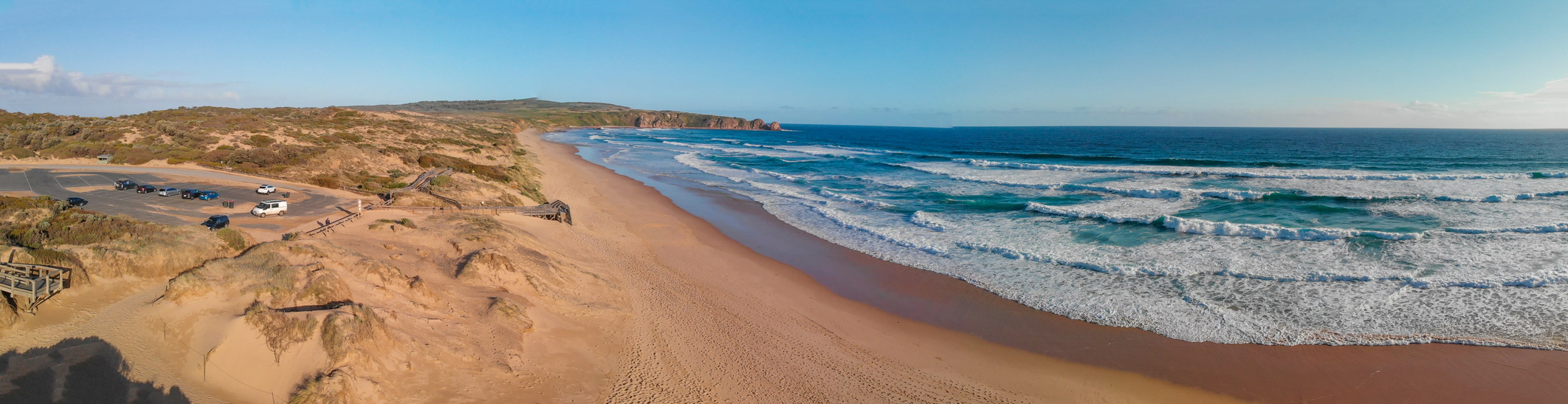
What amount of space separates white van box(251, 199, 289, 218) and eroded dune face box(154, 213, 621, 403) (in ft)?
19.2

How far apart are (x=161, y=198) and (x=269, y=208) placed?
548 centimetres

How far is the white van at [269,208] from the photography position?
62.1 ft

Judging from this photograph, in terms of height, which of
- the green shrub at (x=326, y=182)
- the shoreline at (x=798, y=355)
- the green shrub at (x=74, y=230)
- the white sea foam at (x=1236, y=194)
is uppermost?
the white sea foam at (x=1236, y=194)

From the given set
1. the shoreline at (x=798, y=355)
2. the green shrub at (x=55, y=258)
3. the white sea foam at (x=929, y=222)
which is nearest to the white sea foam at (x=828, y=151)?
the white sea foam at (x=929, y=222)

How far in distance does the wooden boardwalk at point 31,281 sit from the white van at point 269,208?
Answer: 9150 millimetres

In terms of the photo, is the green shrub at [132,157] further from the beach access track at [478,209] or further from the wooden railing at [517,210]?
the wooden railing at [517,210]

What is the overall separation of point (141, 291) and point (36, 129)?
137 ft

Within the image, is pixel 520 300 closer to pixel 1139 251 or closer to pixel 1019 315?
pixel 1019 315

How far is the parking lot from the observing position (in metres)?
18.0

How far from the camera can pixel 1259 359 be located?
12.8 m

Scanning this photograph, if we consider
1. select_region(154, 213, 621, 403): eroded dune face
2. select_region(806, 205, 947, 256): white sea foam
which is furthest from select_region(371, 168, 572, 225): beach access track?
select_region(806, 205, 947, 256): white sea foam

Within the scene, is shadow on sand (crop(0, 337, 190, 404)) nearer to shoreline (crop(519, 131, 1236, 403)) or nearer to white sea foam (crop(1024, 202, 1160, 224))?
shoreline (crop(519, 131, 1236, 403))

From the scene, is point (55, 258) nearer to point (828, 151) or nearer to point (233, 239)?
point (233, 239)

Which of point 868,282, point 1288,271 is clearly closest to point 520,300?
point 868,282
